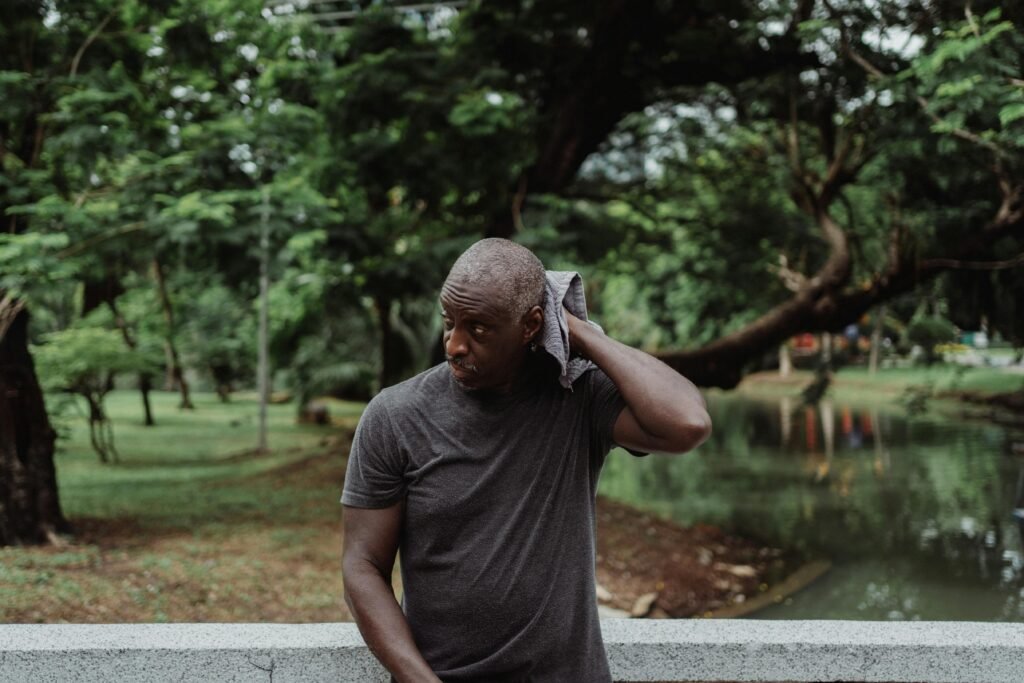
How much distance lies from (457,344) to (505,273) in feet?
0.55

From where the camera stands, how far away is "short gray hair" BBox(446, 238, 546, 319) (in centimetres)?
187

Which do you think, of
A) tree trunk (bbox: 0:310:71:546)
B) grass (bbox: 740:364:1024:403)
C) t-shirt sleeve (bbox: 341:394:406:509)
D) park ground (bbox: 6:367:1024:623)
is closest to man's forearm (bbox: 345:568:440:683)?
t-shirt sleeve (bbox: 341:394:406:509)

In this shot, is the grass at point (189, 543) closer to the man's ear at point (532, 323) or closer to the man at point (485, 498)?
the man at point (485, 498)

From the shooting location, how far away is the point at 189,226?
6.76 metres

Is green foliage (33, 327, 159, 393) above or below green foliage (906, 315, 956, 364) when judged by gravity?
above

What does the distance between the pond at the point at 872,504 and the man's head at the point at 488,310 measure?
7412mm

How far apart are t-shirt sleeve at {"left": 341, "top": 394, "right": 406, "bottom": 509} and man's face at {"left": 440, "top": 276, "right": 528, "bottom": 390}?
0.18 m

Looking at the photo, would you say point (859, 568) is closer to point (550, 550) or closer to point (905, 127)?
point (905, 127)

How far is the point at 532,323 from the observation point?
195cm

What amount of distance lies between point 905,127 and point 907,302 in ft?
27.1

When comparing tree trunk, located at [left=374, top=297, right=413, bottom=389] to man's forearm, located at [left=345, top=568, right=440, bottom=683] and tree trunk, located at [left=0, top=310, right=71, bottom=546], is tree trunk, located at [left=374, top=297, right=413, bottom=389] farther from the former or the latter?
man's forearm, located at [left=345, top=568, right=440, bottom=683]

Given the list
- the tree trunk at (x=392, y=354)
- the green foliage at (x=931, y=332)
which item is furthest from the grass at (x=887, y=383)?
the tree trunk at (x=392, y=354)

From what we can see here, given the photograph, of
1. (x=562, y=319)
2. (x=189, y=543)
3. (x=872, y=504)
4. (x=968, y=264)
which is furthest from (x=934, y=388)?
(x=562, y=319)

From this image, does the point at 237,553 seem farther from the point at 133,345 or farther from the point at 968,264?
the point at 133,345
